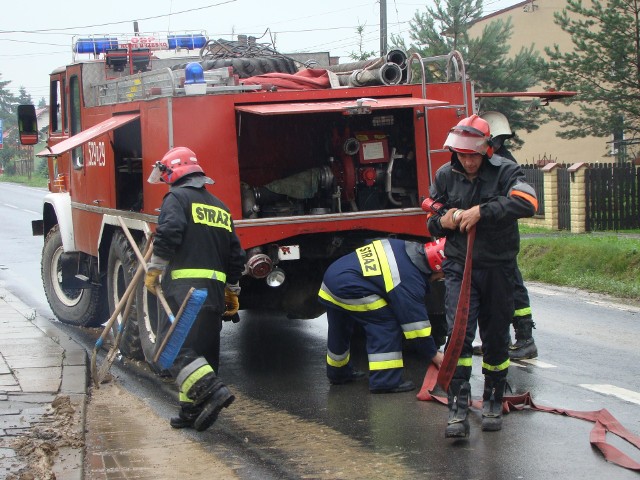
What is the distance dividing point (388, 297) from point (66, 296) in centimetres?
531

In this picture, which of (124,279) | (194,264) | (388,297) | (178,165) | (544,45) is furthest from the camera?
(544,45)

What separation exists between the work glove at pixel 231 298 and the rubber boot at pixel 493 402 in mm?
2015

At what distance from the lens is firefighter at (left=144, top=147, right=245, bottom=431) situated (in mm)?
6719

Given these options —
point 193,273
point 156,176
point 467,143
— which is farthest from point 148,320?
point 467,143

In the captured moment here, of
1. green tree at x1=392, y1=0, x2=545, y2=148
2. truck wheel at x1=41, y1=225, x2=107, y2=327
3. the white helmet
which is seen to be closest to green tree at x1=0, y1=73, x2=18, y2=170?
green tree at x1=392, y1=0, x2=545, y2=148

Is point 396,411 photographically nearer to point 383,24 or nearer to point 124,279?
point 124,279

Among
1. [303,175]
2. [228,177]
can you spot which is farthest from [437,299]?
[228,177]

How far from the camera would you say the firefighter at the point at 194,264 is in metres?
6.72

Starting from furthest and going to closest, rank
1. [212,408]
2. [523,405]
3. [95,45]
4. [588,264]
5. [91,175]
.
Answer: [588,264] < [95,45] < [91,175] < [523,405] < [212,408]

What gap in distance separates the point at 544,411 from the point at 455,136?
186 centimetres

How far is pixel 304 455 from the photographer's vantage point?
5977mm

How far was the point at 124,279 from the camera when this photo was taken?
9.16 m

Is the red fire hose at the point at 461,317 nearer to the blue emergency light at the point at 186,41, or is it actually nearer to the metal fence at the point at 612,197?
the blue emergency light at the point at 186,41

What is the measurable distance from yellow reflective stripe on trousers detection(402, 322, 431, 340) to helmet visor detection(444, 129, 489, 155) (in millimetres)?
1488
